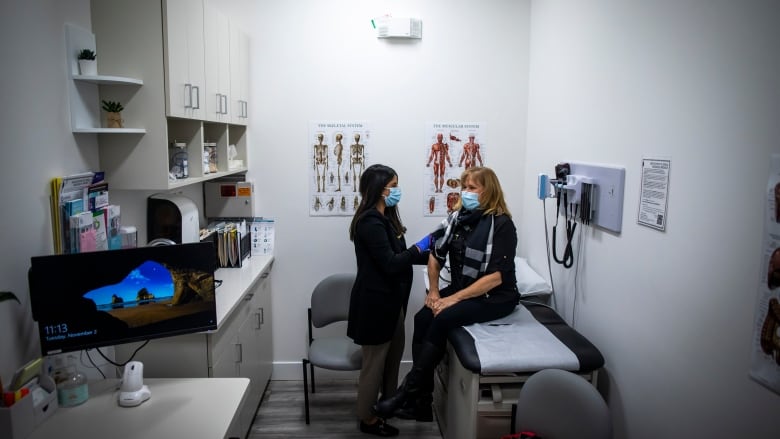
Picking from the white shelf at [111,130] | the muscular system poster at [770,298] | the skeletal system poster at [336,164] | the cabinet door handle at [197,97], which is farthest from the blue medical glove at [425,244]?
the muscular system poster at [770,298]

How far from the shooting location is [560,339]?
8.23 ft

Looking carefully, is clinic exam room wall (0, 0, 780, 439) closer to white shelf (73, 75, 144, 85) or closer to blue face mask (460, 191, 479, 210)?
white shelf (73, 75, 144, 85)

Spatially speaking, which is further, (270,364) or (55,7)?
(270,364)

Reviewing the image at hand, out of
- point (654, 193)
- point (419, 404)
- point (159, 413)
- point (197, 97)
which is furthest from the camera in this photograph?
point (419, 404)

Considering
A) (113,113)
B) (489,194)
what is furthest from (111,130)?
(489,194)

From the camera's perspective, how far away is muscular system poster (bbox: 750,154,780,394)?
1485 mm

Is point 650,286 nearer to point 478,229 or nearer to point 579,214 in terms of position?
point 579,214

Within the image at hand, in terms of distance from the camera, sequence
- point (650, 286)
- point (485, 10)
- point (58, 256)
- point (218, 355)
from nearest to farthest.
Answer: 1. point (58, 256)
2. point (650, 286)
3. point (218, 355)
4. point (485, 10)

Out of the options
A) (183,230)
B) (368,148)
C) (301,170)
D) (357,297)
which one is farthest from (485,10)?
(183,230)

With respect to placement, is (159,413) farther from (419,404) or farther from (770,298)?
(770,298)

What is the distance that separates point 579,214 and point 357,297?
1.26m

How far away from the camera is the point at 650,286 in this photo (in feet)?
7.07

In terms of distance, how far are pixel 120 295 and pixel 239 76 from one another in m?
1.87

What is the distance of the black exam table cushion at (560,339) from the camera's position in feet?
7.57
